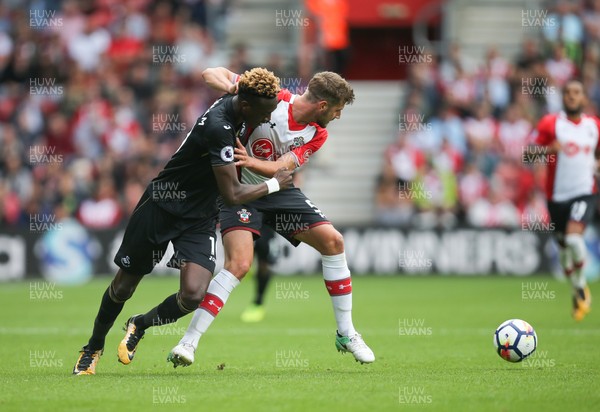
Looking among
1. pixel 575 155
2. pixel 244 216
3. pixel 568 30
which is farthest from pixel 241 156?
pixel 568 30

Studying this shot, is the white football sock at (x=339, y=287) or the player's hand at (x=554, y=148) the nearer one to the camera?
the white football sock at (x=339, y=287)

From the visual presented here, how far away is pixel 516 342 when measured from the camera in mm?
9078

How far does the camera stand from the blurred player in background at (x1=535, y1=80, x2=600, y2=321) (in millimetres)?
13578

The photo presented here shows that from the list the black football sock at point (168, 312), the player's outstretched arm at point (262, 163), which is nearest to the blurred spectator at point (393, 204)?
the player's outstretched arm at point (262, 163)

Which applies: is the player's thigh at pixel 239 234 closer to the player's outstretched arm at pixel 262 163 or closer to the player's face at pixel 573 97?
the player's outstretched arm at pixel 262 163

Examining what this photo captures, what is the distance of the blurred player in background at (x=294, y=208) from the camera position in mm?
8961

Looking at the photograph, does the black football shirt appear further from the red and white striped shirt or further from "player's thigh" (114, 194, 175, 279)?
the red and white striped shirt

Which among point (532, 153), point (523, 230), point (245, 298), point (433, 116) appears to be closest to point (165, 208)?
point (532, 153)

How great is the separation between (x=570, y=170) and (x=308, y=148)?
567 centimetres

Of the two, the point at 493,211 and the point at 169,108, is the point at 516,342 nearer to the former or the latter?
the point at 493,211

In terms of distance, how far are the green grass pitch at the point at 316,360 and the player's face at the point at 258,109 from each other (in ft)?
6.57

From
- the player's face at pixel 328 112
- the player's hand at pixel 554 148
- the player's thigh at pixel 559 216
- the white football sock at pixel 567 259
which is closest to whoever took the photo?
the player's face at pixel 328 112

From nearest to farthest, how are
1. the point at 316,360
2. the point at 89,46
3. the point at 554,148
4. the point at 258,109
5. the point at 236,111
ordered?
the point at 258,109, the point at 236,111, the point at 316,360, the point at 554,148, the point at 89,46

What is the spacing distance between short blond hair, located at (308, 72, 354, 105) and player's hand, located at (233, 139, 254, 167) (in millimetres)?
886
